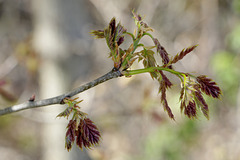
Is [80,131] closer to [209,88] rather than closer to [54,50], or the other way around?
[209,88]

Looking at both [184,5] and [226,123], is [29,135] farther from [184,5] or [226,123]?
[184,5]

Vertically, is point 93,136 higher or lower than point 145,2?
lower

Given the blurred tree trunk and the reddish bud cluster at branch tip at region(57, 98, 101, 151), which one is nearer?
the reddish bud cluster at branch tip at region(57, 98, 101, 151)

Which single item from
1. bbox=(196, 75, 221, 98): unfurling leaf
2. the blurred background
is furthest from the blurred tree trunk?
bbox=(196, 75, 221, 98): unfurling leaf

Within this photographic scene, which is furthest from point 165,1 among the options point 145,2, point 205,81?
point 205,81

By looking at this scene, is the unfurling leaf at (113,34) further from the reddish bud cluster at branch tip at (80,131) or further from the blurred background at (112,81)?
the blurred background at (112,81)

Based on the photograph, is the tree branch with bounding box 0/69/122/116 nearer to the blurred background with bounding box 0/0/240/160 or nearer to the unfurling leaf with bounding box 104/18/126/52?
the unfurling leaf with bounding box 104/18/126/52

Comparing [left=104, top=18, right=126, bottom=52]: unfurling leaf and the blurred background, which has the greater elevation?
the blurred background

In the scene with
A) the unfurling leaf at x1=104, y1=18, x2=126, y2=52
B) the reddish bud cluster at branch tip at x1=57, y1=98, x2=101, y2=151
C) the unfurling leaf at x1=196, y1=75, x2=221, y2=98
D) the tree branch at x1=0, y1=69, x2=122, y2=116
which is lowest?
the reddish bud cluster at branch tip at x1=57, y1=98, x2=101, y2=151

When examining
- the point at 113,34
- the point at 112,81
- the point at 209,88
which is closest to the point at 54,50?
the point at 112,81
